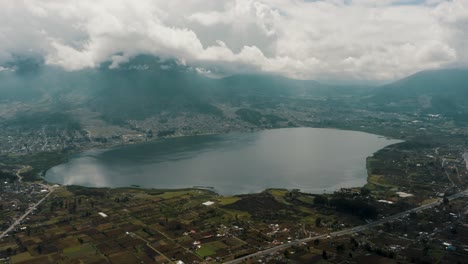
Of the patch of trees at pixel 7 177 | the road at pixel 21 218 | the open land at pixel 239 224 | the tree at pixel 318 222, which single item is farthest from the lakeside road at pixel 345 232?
the patch of trees at pixel 7 177

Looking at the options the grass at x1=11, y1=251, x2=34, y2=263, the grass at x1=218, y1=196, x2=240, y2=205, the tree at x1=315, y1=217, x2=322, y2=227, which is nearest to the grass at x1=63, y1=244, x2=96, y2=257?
the grass at x1=11, y1=251, x2=34, y2=263

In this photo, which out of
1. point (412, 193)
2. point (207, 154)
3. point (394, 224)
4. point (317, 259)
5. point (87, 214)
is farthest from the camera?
point (207, 154)

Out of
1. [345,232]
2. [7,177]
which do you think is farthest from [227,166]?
[345,232]

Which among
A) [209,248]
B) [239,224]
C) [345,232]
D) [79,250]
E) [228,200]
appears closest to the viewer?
[209,248]

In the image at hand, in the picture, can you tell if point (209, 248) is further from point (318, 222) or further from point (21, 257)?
point (21, 257)

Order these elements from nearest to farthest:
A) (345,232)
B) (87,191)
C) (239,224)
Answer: (345,232)
(239,224)
(87,191)

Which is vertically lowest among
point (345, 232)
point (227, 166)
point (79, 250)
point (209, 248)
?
point (79, 250)

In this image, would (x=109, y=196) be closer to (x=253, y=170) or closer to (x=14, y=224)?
(x=14, y=224)

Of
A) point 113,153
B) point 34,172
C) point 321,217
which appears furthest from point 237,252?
point 113,153

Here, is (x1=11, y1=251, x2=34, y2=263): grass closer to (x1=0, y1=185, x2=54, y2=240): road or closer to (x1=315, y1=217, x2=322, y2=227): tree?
(x1=0, y1=185, x2=54, y2=240): road
